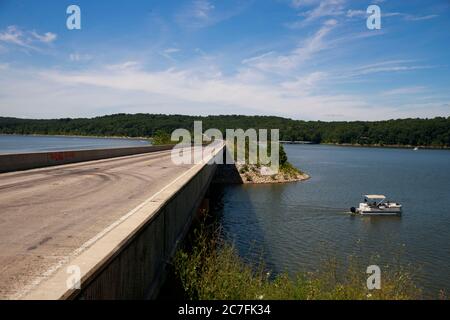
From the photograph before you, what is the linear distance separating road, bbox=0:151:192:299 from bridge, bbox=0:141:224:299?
0.01 meters

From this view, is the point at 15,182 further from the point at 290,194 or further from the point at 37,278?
the point at 290,194

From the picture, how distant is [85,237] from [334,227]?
2369 cm

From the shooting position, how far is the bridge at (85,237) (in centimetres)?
518

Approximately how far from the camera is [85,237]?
8.29 metres

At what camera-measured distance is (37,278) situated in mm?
5836

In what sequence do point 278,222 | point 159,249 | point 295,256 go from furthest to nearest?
point 278,222
point 295,256
point 159,249

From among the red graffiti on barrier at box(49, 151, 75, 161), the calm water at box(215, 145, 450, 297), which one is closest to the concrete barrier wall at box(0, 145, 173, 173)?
the red graffiti on barrier at box(49, 151, 75, 161)

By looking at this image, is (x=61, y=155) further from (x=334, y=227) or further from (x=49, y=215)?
(x=334, y=227)

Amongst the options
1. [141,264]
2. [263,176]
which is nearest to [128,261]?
[141,264]

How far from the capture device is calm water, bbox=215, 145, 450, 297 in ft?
68.6

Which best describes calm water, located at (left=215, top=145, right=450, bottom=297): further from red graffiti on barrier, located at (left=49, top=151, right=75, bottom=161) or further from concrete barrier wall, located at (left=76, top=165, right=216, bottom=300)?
red graffiti on barrier, located at (left=49, top=151, right=75, bottom=161)
